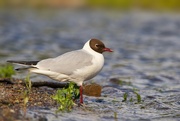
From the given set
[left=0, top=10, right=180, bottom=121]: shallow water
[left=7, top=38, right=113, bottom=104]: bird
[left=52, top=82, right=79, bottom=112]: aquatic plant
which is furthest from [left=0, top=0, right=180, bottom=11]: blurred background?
[left=52, top=82, right=79, bottom=112]: aquatic plant

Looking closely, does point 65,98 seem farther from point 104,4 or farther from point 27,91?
point 104,4

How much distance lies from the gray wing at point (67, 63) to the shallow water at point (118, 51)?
62 cm

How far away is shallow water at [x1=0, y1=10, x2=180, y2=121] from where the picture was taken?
734 cm

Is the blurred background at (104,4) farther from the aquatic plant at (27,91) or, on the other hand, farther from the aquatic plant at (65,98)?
the aquatic plant at (65,98)

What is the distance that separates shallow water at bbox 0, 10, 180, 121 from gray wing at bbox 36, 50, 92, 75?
0.62m

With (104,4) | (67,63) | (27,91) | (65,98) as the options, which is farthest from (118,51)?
(104,4)

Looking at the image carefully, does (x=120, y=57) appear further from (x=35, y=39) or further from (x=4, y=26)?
(x=4, y=26)

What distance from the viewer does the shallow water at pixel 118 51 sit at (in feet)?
24.1

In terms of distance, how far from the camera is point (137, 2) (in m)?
39.7

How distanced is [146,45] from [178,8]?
18267mm

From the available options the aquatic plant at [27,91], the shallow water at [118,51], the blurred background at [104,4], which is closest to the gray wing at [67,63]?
the aquatic plant at [27,91]

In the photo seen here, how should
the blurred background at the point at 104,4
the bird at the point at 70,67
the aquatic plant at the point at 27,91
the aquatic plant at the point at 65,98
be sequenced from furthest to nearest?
the blurred background at the point at 104,4 → the bird at the point at 70,67 → the aquatic plant at the point at 65,98 → the aquatic plant at the point at 27,91

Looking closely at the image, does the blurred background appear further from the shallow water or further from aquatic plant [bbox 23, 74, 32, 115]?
aquatic plant [bbox 23, 74, 32, 115]

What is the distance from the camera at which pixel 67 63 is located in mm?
7352
